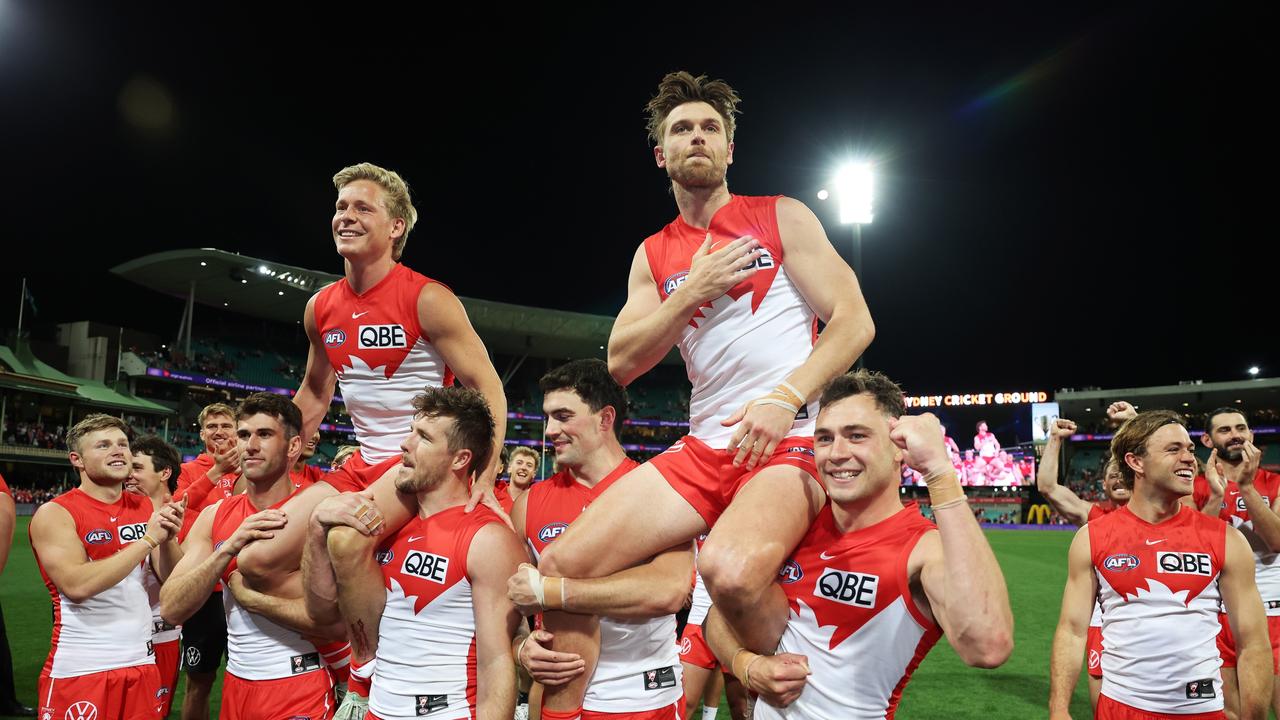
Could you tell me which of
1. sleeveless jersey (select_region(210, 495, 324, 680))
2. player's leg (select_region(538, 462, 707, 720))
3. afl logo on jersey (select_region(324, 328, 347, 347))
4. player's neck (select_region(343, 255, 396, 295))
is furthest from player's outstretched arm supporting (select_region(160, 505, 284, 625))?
player's leg (select_region(538, 462, 707, 720))

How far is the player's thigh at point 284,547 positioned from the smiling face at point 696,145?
8.69 ft

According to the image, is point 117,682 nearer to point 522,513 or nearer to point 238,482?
point 238,482

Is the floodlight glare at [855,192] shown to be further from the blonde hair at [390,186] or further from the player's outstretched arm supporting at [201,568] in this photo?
the player's outstretched arm supporting at [201,568]

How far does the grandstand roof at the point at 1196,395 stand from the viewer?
55.6m

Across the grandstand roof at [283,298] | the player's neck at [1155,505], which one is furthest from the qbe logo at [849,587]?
the grandstand roof at [283,298]

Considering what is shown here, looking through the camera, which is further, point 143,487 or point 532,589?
point 143,487

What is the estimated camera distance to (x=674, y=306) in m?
3.57

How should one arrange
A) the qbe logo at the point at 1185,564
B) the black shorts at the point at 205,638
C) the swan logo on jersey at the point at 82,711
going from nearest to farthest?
the qbe logo at the point at 1185,564
the swan logo on jersey at the point at 82,711
the black shorts at the point at 205,638

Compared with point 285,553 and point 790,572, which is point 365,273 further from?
point 790,572

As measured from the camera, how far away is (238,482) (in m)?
6.05

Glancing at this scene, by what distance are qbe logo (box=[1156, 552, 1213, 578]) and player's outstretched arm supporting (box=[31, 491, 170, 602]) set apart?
6.51 meters

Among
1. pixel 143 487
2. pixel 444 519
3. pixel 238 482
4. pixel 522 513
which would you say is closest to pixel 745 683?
pixel 444 519

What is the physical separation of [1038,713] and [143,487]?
371 inches

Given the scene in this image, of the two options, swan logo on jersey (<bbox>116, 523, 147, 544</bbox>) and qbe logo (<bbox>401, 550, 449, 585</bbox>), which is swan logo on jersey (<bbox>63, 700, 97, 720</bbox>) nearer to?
swan logo on jersey (<bbox>116, 523, 147, 544</bbox>)
